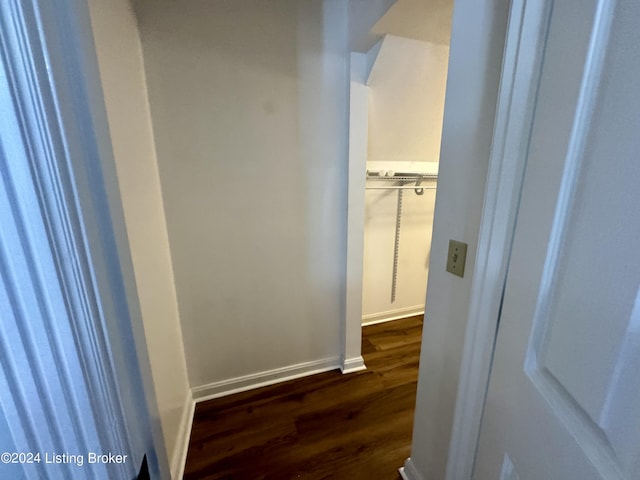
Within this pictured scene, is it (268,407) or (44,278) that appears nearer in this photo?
(44,278)

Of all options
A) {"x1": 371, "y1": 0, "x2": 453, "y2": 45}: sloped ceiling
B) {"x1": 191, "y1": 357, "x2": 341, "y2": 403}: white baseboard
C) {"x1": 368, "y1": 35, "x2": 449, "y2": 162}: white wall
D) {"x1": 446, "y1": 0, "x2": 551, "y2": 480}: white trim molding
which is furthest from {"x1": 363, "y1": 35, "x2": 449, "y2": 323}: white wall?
{"x1": 446, "y1": 0, "x2": 551, "y2": 480}: white trim molding

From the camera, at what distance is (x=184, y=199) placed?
1.46m

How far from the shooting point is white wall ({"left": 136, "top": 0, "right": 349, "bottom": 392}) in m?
1.33

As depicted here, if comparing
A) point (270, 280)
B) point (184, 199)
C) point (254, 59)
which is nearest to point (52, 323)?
point (184, 199)

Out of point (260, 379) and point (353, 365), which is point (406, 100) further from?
point (260, 379)

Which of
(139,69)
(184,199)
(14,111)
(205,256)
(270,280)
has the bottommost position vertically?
(270,280)

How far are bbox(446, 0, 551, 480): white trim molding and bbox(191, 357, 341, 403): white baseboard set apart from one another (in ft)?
4.07

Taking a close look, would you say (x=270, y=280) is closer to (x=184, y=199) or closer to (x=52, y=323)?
(x=184, y=199)

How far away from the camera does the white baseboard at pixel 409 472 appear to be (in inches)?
48.2

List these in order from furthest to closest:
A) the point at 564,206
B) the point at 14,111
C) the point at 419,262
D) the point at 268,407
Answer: the point at 419,262
the point at 268,407
the point at 564,206
the point at 14,111

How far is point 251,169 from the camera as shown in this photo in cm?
154

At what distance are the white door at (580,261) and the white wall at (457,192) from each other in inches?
11.1

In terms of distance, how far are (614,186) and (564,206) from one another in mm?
84

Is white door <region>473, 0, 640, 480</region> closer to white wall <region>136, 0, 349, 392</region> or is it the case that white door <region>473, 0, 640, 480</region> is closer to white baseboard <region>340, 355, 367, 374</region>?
white wall <region>136, 0, 349, 392</region>
